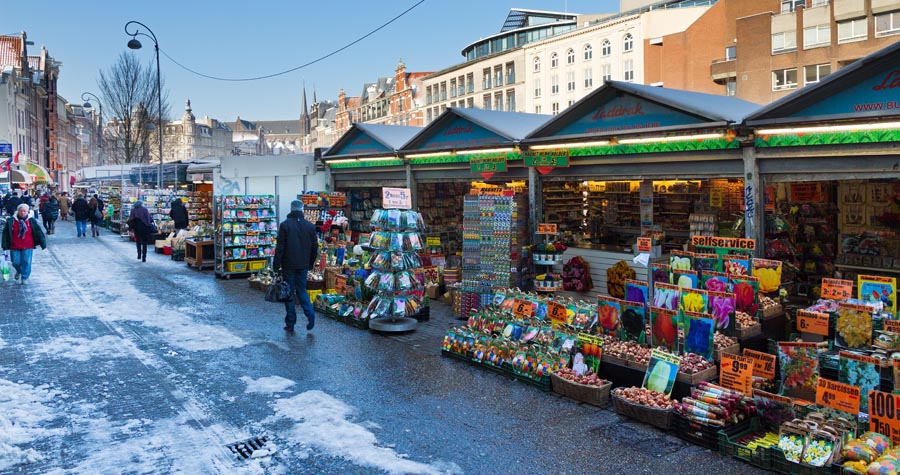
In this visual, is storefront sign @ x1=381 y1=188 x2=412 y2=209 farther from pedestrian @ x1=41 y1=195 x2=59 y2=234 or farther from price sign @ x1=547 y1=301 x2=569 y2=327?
pedestrian @ x1=41 y1=195 x2=59 y2=234

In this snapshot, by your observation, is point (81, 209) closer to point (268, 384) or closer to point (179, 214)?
point (179, 214)

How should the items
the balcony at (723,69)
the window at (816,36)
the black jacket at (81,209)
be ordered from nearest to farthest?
the black jacket at (81,209), the window at (816,36), the balcony at (723,69)

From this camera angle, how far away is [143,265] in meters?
17.8

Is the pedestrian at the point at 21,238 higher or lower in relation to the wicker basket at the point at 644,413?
higher

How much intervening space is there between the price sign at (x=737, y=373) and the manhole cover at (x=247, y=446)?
13.3 ft

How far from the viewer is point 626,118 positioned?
10.6m

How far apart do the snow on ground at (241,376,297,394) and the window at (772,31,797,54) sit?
136 ft

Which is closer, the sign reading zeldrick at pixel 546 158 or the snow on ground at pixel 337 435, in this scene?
the snow on ground at pixel 337 435

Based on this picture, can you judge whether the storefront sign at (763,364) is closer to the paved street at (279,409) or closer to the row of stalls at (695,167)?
the paved street at (279,409)

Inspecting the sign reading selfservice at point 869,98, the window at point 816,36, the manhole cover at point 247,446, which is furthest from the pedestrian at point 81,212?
the window at point 816,36

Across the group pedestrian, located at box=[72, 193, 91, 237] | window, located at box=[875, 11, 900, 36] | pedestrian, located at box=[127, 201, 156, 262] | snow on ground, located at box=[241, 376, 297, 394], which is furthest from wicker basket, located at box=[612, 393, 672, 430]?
window, located at box=[875, 11, 900, 36]

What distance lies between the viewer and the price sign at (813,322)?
6691mm

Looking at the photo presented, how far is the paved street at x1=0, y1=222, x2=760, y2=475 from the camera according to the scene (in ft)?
16.4

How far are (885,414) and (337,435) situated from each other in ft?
13.7
